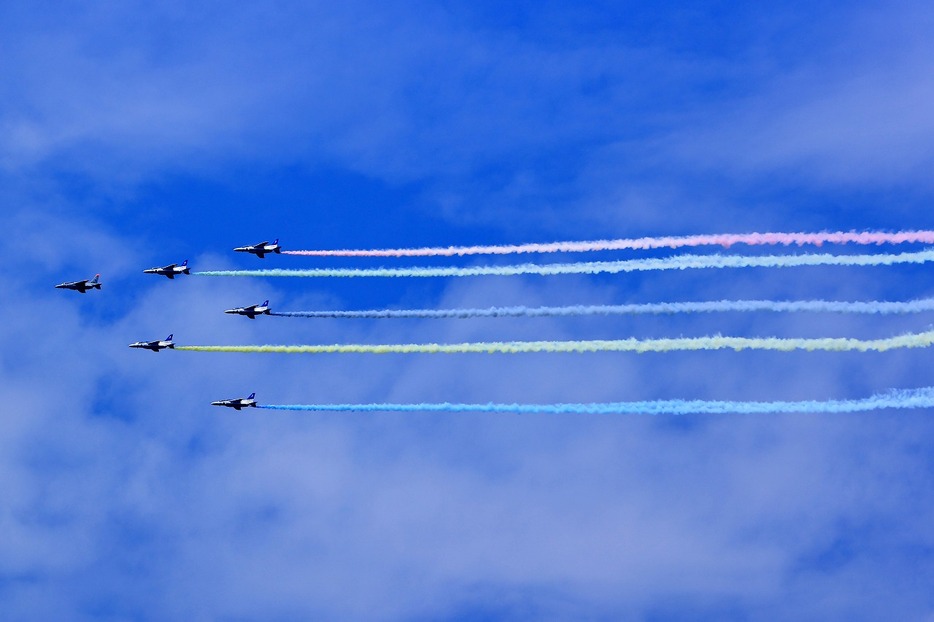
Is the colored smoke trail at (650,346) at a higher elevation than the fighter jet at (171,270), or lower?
lower

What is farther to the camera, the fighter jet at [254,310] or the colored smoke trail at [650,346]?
the fighter jet at [254,310]

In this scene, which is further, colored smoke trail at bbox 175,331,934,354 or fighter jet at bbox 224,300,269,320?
fighter jet at bbox 224,300,269,320

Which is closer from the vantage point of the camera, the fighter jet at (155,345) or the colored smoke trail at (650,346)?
the colored smoke trail at (650,346)

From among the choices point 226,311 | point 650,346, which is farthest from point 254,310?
point 650,346

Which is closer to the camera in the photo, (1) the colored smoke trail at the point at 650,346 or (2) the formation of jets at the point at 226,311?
(1) the colored smoke trail at the point at 650,346

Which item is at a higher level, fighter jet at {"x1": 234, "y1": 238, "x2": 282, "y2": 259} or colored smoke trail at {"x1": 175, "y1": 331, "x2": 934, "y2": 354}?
fighter jet at {"x1": 234, "y1": 238, "x2": 282, "y2": 259}

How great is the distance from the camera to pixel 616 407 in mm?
82625

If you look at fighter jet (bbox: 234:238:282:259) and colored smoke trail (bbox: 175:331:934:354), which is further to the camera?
fighter jet (bbox: 234:238:282:259)

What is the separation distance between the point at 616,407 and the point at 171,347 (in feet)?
132

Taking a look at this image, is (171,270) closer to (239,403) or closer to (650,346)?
(239,403)

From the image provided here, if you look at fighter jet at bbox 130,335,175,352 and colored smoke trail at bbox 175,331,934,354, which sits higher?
fighter jet at bbox 130,335,175,352

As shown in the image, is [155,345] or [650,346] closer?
[650,346]

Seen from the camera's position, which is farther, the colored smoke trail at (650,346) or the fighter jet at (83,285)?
the fighter jet at (83,285)

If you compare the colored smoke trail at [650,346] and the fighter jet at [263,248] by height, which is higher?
the fighter jet at [263,248]
